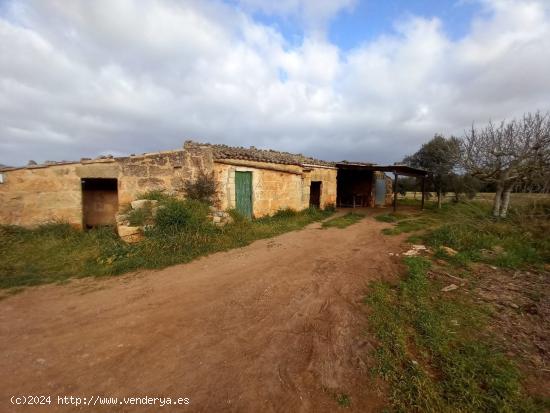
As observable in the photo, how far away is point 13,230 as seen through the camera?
6871 millimetres

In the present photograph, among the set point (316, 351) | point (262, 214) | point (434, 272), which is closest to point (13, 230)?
point (262, 214)

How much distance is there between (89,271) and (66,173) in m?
4.19

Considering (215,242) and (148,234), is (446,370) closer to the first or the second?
(215,242)

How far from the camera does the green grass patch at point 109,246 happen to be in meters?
5.05

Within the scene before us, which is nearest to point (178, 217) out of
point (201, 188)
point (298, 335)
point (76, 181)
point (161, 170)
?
point (201, 188)

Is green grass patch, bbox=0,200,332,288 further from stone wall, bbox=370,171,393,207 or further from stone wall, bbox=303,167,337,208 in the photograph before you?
stone wall, bbox=370,171,393,207

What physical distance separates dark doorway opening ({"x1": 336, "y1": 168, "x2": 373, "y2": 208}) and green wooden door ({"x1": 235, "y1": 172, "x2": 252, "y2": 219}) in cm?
914

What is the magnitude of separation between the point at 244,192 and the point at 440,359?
7.85 meters

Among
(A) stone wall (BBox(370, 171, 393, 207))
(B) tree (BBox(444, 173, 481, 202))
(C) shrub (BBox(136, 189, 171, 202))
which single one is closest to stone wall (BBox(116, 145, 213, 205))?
(C) shrub (BBox(136, 189, 171, 202))

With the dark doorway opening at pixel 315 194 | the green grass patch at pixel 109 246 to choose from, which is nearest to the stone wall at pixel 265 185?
the green grass patch at pixel 109 246

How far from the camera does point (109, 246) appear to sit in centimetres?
593

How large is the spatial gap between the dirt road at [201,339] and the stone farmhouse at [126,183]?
3.90 meters

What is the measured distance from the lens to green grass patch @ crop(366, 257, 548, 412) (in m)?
2.11

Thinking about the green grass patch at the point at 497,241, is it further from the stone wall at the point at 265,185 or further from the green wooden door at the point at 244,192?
the green wooden door at the point at 244,192
